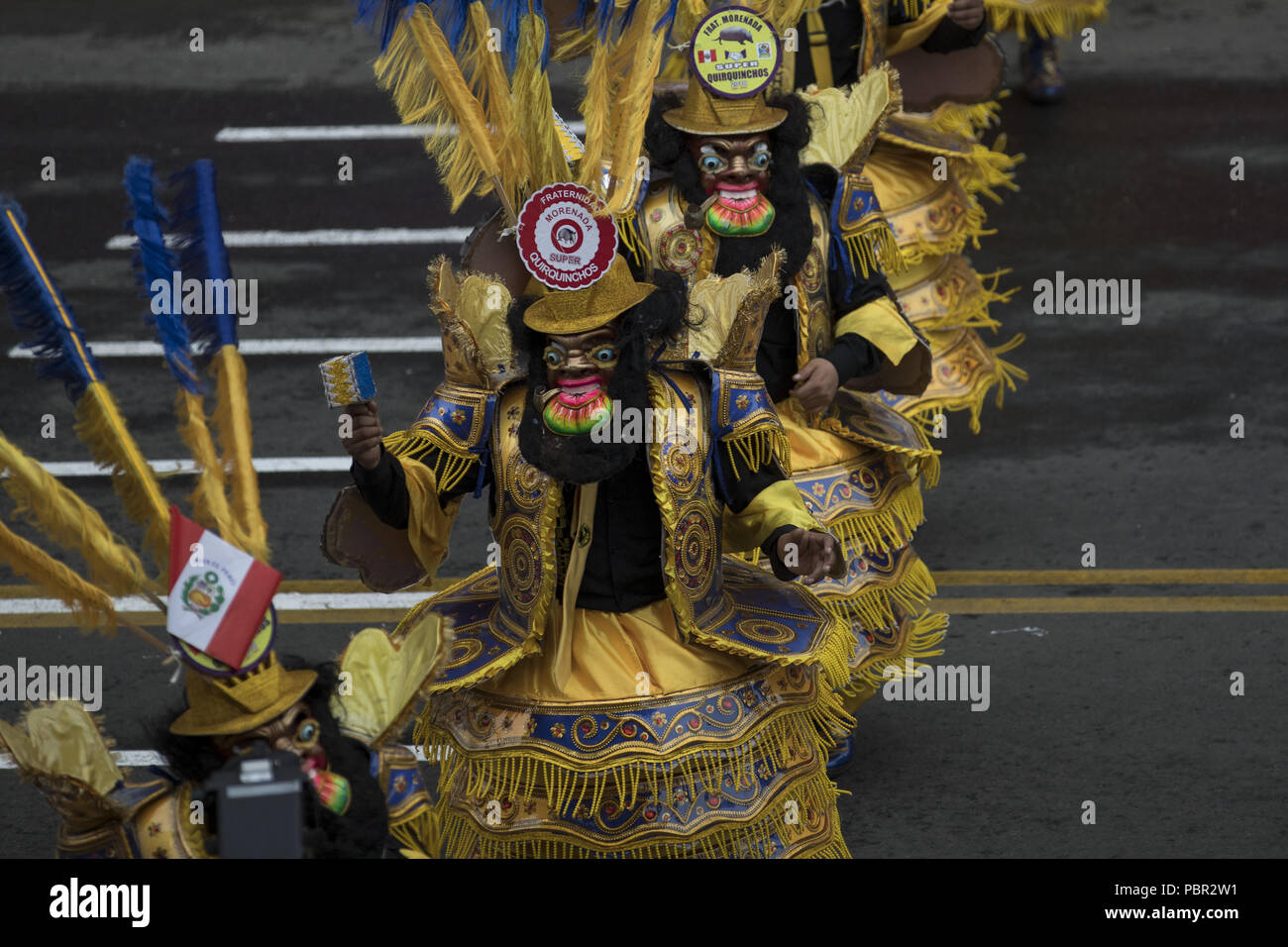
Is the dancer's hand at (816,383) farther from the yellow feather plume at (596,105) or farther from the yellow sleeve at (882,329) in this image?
the yellow feather plume at (596,105)

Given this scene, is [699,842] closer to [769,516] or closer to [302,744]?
[769,516]

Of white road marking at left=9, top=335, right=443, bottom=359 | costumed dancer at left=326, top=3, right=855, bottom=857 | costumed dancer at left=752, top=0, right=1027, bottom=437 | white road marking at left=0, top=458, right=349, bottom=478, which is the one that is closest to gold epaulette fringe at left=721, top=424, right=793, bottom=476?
costumed dancer at left=326, top=3, right=855, bottom=857

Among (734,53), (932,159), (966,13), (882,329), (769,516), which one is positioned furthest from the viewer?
(932,159)

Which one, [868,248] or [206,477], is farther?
[868,248]

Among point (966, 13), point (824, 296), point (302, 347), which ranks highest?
point (966, 13)

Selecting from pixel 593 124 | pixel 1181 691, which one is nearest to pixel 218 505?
pixel 593 124

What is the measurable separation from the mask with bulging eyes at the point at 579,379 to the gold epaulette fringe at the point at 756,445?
0.42 m

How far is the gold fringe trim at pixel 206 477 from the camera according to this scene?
5.03 m

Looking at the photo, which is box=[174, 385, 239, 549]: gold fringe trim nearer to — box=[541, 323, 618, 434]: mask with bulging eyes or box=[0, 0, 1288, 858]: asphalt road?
box=[541, 323, 618, 434]: mask with bulging eyes

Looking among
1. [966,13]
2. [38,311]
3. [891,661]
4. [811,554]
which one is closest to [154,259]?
[38,311]

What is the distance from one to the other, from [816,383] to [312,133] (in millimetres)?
9718

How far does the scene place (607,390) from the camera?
19.0 ft

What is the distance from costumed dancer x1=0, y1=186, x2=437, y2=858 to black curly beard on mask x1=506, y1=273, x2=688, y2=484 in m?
0.77

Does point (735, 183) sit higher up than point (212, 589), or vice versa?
point (735, 183)
